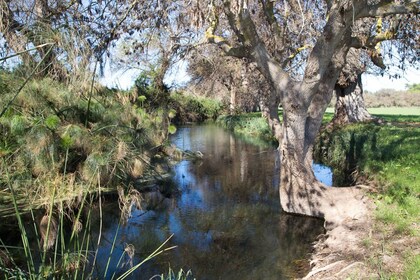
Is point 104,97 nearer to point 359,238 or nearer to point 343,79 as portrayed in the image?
point 359,238

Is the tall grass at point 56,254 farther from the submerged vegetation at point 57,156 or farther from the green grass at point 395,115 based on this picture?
the green grass at point 395,115

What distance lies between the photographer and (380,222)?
5.63m

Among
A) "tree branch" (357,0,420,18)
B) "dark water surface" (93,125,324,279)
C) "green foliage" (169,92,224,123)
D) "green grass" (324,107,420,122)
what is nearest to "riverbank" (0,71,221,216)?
"dark water surface" (93,125,324,279)

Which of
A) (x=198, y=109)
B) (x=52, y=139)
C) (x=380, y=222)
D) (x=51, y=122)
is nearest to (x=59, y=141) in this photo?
(x=52, y=139)

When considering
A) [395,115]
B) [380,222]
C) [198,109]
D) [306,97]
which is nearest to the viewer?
[380,222]

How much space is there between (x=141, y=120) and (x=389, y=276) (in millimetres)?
6178

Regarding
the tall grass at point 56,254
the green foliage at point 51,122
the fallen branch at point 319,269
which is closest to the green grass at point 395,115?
the fallen branch at point 319,269

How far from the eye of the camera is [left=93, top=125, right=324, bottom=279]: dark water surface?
5.32m

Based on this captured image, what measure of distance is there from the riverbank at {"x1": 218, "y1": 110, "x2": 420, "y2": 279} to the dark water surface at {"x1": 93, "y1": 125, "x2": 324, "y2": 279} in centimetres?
65

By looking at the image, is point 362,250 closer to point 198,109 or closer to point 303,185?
point 303,185

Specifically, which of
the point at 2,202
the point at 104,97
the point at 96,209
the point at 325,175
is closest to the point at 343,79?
the point at 325,175

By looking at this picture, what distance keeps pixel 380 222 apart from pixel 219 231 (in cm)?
279

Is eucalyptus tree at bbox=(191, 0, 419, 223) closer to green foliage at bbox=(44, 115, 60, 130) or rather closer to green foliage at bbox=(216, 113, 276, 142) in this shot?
green foliage at bbox=(44, 115, 60, 130)

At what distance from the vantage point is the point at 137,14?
6.50m
